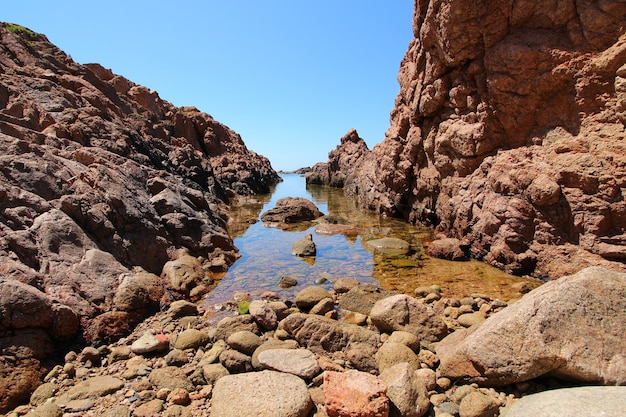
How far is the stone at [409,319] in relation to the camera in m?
7.59

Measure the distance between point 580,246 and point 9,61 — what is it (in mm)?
27239

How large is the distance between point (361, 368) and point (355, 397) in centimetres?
173

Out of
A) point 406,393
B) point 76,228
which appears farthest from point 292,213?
point 406,393

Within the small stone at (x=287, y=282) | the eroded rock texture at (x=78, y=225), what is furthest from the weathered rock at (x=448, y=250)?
the eroded rock texture at (x=78, y=225)

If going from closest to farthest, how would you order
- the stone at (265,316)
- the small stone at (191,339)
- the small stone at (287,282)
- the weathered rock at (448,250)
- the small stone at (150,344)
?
the small stone at (150,344) → the small stone at (191,339) → the stone at (265,316) → the small stone at (287,282) → the weathered rock at (448,250)

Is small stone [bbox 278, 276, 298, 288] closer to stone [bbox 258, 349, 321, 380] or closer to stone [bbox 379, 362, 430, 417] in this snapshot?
stone [bbox 258, 349, 321, 380]

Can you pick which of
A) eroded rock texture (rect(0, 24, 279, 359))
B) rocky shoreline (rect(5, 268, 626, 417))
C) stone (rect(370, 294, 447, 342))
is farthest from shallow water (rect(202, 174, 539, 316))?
stone (rect(370, 294, 447, 342))

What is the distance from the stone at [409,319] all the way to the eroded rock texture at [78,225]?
19.8ft

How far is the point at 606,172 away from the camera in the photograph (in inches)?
425

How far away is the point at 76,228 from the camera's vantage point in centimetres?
914

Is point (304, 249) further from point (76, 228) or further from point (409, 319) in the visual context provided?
point (76, 228)

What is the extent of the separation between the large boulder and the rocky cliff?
24.7 feet

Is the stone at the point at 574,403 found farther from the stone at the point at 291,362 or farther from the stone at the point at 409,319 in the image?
the stone at the point at 291,362

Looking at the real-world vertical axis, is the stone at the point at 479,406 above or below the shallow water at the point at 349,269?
below
